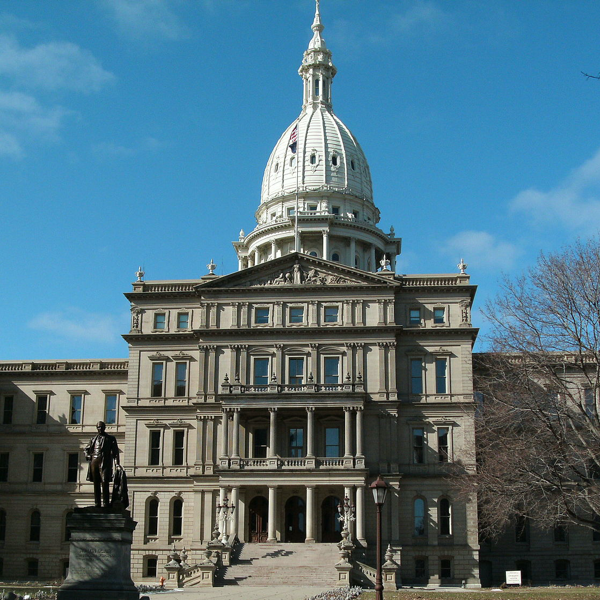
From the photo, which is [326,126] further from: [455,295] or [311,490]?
[311,490]

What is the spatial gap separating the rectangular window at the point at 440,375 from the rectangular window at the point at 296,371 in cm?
962

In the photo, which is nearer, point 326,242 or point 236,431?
point 236,431

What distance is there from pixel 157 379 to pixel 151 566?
43.7 feet

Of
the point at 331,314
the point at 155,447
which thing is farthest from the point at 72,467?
the point at 331,314

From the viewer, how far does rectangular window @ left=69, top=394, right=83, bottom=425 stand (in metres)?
75.9

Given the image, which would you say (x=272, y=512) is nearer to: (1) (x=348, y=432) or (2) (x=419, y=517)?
(1) (x=348, y=432)

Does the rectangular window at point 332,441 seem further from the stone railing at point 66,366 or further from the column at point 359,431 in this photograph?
the stone railing at point 66,366

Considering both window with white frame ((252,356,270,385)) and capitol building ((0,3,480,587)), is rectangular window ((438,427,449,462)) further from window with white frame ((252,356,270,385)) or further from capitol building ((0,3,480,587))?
window with white frame ((252,356,270,385))

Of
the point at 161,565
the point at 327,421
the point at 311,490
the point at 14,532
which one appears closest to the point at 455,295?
the point at 327,421

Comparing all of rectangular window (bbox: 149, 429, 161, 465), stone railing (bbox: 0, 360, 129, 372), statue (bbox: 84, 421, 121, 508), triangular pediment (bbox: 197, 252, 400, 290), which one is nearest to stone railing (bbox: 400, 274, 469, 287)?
triangular pediment (bbox: 197, 252, 400, 290)

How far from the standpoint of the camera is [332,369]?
6681cm

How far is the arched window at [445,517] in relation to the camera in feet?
212

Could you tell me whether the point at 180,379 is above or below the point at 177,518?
above

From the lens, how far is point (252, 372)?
6712 cm
